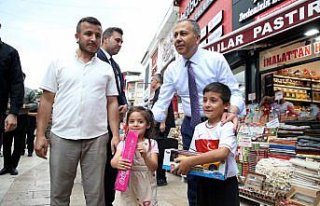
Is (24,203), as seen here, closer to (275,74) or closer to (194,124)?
(194,124)

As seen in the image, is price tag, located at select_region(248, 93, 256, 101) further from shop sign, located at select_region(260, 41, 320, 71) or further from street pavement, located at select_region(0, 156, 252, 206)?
street pavement, located at select_region(0, 156, 252, 206)

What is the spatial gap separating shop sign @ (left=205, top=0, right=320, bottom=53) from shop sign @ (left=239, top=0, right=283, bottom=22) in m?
1.95

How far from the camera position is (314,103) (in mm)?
6352

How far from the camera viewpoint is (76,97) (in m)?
2.35

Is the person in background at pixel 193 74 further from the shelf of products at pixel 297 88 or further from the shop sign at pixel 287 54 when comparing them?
the shelf of products at pixel 297 88

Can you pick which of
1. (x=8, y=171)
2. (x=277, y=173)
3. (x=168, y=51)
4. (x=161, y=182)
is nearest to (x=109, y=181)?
(x=277, y=173)

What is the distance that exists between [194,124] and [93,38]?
958mm

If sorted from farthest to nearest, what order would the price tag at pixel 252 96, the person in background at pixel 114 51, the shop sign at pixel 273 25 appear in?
the price tag at pixel 252 96
the shop sign at pixel 273 25
the person in background at pixel 114 51

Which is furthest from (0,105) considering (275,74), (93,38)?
(275,74)

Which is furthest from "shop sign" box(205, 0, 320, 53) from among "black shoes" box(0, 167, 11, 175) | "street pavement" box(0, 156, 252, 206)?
"black shoes" box(0, 167, 11, 175)

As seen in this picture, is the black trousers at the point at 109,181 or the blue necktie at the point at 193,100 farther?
the black trousers at the point at 109,181

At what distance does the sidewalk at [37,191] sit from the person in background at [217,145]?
182cm

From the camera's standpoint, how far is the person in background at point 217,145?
196 centimetres

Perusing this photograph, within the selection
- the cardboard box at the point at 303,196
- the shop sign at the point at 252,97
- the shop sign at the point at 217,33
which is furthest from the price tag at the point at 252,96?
the cardboard box at the point at 303,196
